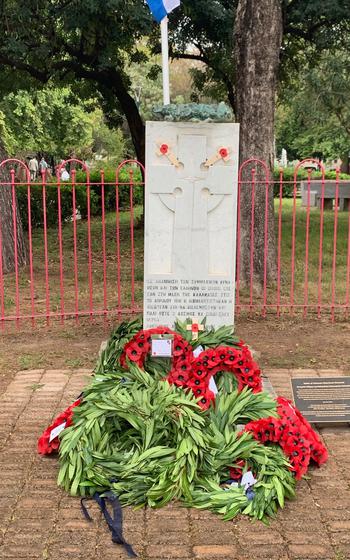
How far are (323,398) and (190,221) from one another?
1.52m

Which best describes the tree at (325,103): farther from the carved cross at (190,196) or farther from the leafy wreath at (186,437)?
the leafy wreath at (186,437)

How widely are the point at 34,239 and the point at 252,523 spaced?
1228 cm

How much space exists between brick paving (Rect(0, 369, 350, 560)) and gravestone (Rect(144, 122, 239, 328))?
4.24 feet

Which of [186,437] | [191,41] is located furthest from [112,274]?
[186,437]

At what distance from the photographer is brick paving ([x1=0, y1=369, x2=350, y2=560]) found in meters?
2.92

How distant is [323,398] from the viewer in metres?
4.33

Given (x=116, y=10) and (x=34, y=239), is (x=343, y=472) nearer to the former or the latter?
(x=116, y=10)

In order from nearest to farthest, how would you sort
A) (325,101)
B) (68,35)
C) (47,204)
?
(68,35) → (47,204) → (325,101)

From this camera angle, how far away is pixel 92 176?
21.5 meters

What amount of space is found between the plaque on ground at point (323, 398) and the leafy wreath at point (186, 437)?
0.34 m

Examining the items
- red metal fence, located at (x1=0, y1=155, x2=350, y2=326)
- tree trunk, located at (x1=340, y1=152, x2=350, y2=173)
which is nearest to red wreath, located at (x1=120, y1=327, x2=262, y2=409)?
red metal fence, located at (x1=0, y1=155, x2=350, y2=326)

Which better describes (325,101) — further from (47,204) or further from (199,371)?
(199,371)

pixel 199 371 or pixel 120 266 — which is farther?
pixel 120 266

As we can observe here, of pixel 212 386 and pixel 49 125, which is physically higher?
pixel 49 125
